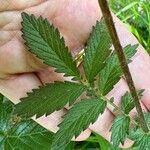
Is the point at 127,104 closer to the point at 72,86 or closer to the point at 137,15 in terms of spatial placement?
the point at 72,86

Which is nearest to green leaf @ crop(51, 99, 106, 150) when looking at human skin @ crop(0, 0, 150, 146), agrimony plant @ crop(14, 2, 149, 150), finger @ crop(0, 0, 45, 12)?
agrimony plant @ crop(14, 2, 149, 150)

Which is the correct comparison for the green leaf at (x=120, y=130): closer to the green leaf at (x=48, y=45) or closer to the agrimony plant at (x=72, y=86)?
the agrimony plant at (x=72, y=86)

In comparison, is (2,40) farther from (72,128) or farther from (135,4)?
(135,4)

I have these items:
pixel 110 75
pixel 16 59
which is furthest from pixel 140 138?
pixel 16 59

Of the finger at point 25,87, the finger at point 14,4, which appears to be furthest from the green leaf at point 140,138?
the finger at point 14,4

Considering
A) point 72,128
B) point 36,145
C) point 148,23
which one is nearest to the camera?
point 72,128

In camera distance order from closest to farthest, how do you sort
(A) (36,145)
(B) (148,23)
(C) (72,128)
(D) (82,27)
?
1. (C) (72,128)
2. (D) (82,27)
3. (A) (36,145)
4. (B) (148,23)

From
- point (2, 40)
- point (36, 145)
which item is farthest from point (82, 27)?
point (36, 145)

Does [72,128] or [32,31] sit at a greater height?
[32,31]
